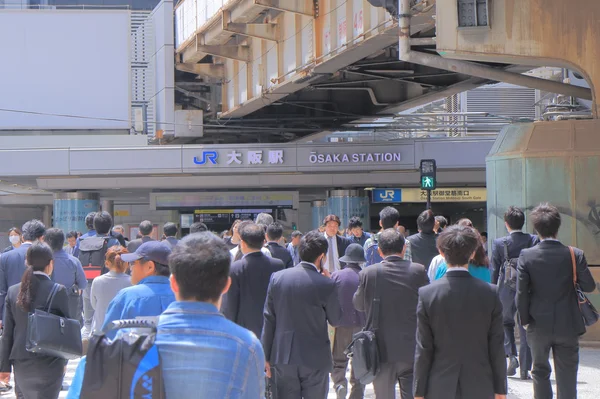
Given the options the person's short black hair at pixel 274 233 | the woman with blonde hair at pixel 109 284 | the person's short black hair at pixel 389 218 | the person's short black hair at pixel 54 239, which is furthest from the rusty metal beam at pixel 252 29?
the woman with blonde hair at pixel 109 284

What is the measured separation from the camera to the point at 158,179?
27.2 m

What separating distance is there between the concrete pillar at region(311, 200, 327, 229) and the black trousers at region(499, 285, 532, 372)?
62.8 feet

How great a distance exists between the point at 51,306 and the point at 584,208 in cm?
804

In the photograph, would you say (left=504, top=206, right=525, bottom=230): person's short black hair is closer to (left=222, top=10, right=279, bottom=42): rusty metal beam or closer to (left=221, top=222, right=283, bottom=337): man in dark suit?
(left=221, top=222, right=283, bottom=337): man in dark suit

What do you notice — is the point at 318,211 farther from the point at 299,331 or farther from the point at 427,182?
the point at 299,331

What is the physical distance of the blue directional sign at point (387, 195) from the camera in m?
27.2

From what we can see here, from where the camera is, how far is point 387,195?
27.3 m

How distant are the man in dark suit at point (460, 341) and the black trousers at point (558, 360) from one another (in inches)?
73.4

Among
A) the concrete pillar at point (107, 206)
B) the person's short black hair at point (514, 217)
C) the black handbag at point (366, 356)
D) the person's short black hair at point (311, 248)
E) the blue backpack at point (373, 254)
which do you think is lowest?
the black handbag at point (366, 356)

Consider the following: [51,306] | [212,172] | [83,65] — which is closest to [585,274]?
[51,306]

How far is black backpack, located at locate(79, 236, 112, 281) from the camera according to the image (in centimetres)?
1138

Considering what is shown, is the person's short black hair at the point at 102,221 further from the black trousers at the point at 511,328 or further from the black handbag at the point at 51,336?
the black trousers at the point at 511,328

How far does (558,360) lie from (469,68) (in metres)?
7.37

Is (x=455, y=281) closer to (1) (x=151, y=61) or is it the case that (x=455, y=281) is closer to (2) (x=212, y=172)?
(2) (x=212, y=172)
